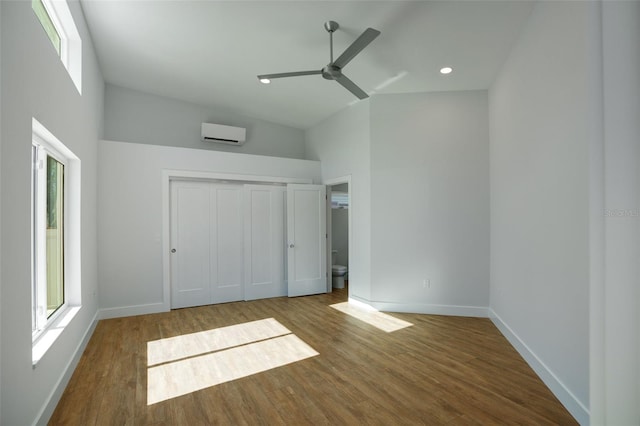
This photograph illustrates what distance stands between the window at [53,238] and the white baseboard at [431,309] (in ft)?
11.6

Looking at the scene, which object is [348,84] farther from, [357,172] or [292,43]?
[357,172]

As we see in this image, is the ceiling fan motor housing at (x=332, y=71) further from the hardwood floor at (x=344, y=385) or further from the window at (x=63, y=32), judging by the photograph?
the hardwood floor at (x=344, y=385)

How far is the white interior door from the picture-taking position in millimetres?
5230

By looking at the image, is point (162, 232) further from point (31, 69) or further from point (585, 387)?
point (585, 387)

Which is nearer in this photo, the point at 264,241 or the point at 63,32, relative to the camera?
the point at 63,32

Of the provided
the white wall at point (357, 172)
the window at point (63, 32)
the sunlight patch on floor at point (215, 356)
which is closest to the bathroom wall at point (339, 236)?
the white wall at point (357, 172)

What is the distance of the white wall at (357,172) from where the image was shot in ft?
14.7

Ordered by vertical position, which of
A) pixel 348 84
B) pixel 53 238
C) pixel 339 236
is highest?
pixel 348 84

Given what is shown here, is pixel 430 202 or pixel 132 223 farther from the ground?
pixel 430 202

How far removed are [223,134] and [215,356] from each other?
11.9 ft

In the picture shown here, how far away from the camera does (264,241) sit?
521 centimetres

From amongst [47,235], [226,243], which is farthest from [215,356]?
[226,243]

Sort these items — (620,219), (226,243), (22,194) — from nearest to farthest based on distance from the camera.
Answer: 1. (620,219)
2. (22,194)
3. (226,243)

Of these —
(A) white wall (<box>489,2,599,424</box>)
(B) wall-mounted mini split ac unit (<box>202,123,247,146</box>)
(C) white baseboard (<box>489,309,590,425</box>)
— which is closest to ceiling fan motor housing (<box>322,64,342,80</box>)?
(A) white wall (<box>489,2,599,424</box>)
